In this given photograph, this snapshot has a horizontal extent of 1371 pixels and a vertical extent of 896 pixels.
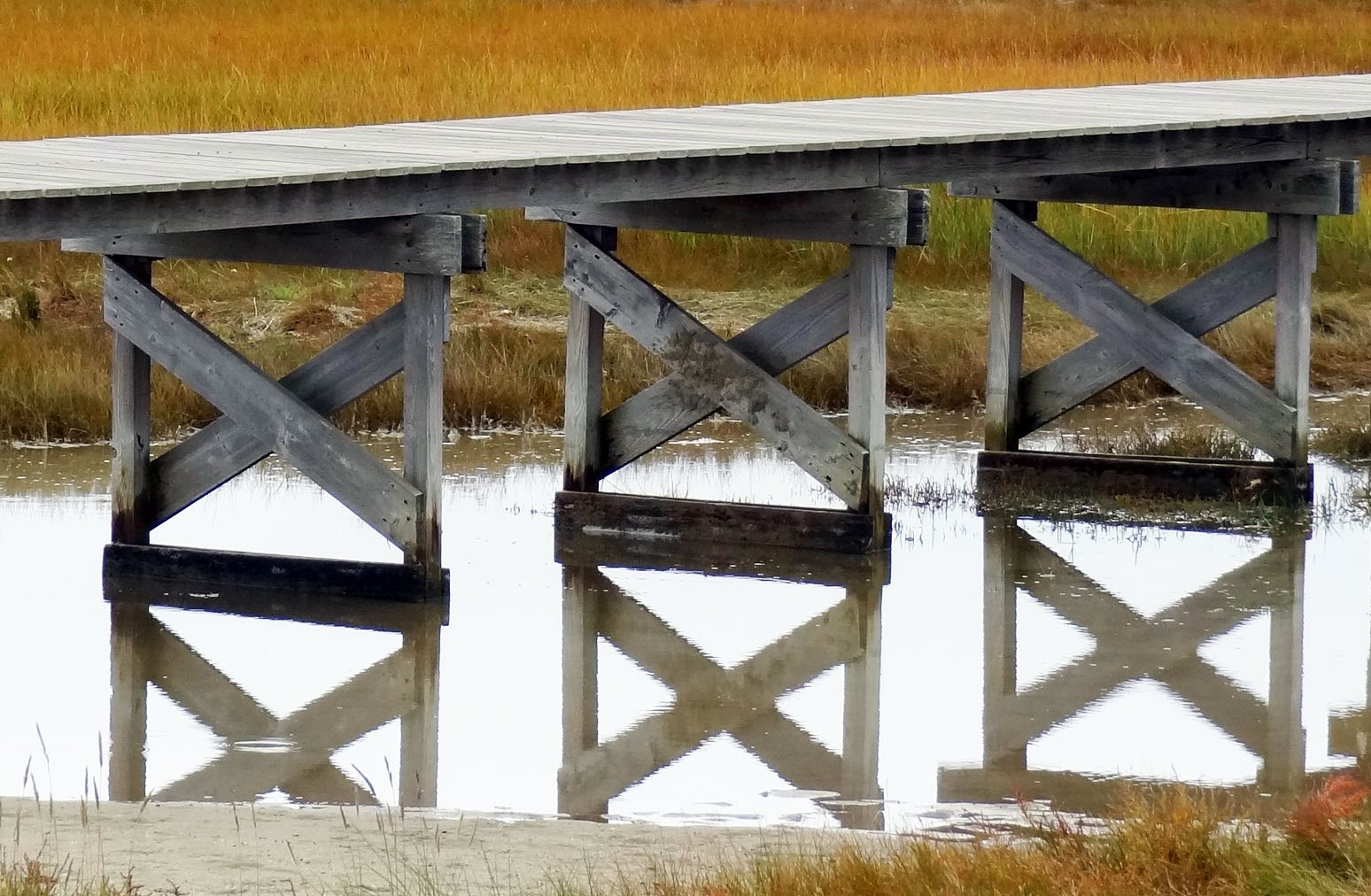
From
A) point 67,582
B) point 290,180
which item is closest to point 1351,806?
point 290,180

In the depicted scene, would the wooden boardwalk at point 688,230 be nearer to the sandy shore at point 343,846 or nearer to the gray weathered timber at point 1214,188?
the gray weathered timber at point 1214,188

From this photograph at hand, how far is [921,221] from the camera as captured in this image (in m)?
9.53

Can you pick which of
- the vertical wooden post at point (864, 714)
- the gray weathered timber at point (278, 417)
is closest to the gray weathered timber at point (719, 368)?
the vertical wooden post at point (864, 714)

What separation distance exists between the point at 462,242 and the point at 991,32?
19.2 metres

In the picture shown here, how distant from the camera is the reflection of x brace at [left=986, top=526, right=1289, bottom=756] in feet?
24.3

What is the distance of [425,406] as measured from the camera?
858 centimetres

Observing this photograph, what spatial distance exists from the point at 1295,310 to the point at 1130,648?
298 centimetres

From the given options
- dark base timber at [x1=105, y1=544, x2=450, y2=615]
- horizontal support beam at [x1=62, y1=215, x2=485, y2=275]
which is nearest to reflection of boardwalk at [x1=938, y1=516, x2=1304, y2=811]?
dark base timber at [x1=105, y1=544, x2=450, y2=615]

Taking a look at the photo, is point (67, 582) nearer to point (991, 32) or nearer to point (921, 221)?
point (921, 221)

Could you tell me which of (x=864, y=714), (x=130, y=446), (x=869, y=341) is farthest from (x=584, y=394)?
(x=864, y=714)

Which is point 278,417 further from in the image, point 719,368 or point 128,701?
point 719,368

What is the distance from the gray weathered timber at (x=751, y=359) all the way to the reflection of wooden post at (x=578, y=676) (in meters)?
0.73

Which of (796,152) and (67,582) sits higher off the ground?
(796,152)

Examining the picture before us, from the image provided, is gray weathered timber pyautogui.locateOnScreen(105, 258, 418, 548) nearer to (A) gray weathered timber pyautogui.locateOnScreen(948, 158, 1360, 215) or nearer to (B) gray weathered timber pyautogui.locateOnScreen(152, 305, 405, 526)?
(B) gray weathered timber pyautogui.locateOnScreen(152, 305, 405, 526)
